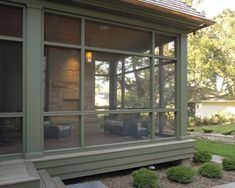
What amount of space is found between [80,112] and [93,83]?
2.07 feet

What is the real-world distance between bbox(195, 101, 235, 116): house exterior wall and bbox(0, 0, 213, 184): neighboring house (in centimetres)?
1701

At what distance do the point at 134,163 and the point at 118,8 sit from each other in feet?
10.2

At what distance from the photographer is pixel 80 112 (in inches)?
178

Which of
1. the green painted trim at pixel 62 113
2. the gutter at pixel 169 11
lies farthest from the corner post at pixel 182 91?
the green painted trim at pixel 62 113

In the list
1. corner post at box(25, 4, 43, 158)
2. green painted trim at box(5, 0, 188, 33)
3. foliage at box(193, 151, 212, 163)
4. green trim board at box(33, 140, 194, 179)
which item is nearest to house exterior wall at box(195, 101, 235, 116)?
foliage at box(193, 151, 212, 163)

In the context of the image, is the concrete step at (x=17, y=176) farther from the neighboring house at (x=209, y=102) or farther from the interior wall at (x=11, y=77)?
the neighboring house at (x=209, y=102)

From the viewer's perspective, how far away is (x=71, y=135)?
14.7ft

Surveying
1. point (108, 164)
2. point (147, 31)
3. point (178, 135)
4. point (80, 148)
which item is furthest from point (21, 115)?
point (178, 135)

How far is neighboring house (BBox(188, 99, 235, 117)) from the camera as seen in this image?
70.9ft

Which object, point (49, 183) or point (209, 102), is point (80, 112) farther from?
point (209, 102)

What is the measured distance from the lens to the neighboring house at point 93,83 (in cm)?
399

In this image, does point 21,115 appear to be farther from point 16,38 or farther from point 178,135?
point 178,135

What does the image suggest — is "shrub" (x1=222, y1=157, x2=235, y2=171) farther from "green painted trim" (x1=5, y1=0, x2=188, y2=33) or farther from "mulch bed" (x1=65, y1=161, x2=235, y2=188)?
"green painted trim" (x1=5, y1=0, x2=188, y2=33)

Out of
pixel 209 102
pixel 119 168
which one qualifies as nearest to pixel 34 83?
pixel 119 168
